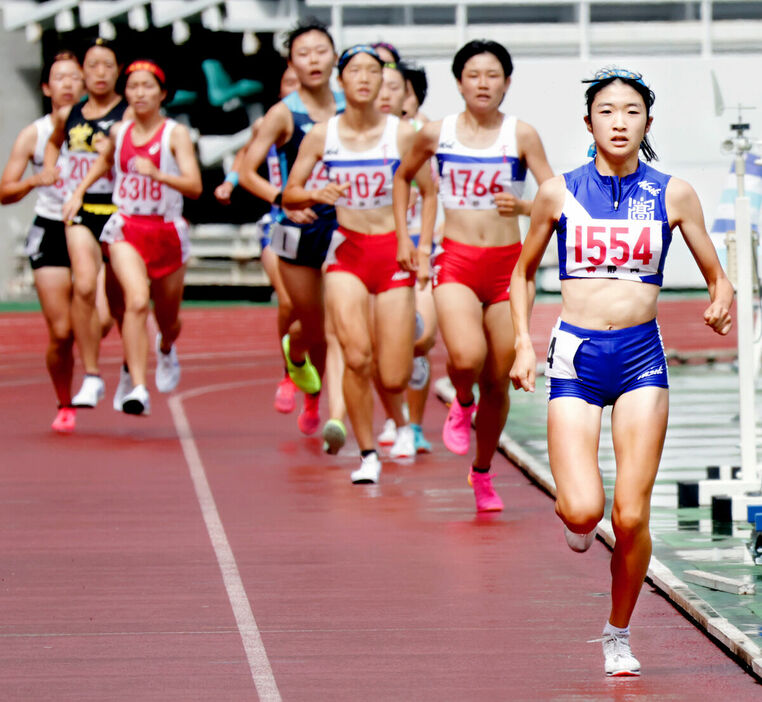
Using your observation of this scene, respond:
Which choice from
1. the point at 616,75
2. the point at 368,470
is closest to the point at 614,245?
the point at 616,75

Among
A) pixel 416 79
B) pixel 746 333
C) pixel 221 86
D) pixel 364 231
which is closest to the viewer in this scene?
pixel 746 333

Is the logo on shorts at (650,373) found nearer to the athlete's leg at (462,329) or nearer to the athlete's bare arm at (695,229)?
the athlete's bare arm at (695,229)

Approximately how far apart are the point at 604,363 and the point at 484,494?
12.3ft

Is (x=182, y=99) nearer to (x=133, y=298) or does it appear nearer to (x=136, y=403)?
(x=133, y=298)

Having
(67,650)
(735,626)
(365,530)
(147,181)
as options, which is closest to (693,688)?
(735,626)

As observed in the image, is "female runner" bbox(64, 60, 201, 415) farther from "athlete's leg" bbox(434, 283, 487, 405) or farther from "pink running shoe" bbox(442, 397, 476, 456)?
"athlete's leg" bbox(434, 283, 487, 405)

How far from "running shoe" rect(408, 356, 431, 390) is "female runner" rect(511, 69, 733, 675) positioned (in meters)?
6.12

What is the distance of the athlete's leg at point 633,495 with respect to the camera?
21.6 ft

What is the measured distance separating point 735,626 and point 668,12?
29.5m

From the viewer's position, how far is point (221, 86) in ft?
113

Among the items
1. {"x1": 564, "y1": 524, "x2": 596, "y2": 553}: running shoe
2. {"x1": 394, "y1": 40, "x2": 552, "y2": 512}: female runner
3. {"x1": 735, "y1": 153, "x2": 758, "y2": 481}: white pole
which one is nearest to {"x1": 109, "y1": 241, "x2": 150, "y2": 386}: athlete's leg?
{"x1": 394, "y1": 40, "x2": 552, "y2": 512}: female runner

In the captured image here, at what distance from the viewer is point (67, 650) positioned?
7.08 metres

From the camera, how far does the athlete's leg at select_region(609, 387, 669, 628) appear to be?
660 centimetres

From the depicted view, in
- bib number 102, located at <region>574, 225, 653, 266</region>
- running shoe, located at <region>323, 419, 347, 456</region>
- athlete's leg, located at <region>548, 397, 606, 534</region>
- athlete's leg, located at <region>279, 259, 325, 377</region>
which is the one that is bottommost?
running shoe, located at <region>323, 419, 347, 456</region>
